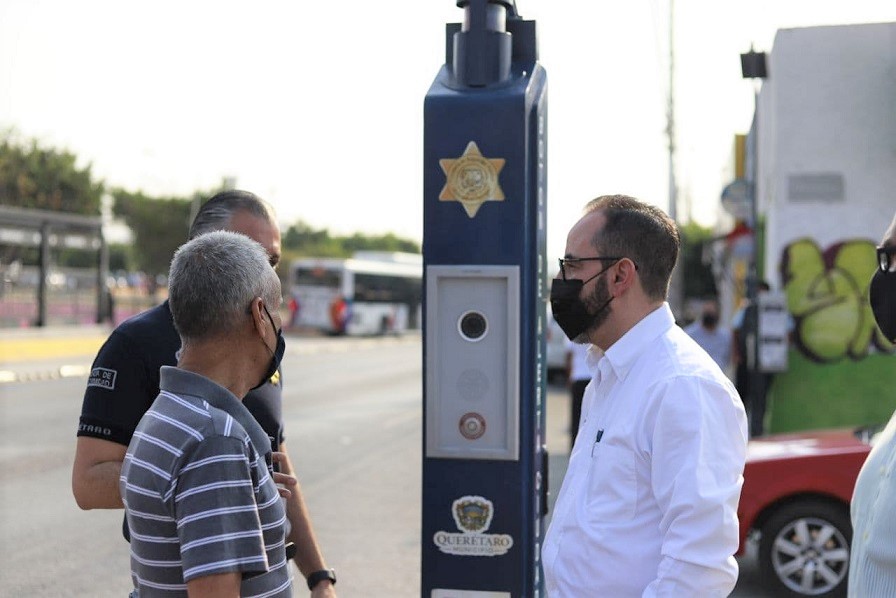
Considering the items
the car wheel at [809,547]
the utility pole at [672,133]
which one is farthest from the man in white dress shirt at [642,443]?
the utility pole at [672,133]

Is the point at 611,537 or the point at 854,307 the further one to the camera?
the point at 854,307

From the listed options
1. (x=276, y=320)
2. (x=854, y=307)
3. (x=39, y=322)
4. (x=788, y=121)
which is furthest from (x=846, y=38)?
(x=39, y=322)

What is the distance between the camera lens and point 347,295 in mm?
38594

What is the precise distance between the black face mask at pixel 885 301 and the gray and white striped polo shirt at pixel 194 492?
161 centimetres

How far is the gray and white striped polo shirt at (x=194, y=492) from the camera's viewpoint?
1.93 m

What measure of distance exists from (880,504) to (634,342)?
662mm

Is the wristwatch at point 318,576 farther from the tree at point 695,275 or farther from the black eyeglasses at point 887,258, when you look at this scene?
the tree at point 695,275

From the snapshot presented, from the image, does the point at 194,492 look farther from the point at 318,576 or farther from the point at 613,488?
the point at 318,576

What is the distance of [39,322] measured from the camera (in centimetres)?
2875

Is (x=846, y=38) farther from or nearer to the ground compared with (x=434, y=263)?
farther from the ground

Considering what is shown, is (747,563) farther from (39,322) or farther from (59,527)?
(39,322)

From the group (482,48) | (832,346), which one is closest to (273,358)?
(482,48)

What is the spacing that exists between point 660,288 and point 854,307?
34.1ft

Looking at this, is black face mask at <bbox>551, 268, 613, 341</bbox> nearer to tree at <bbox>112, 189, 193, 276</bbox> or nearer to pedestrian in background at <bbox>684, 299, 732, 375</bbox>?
pedestrian in background at <bbox>684, 299, 732, 375</bbox>
